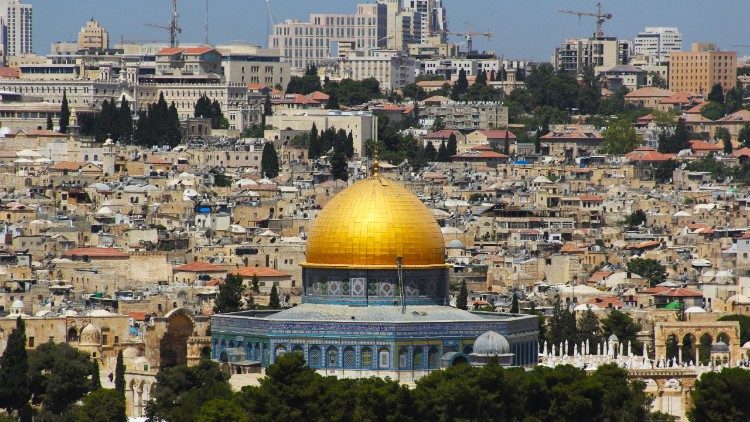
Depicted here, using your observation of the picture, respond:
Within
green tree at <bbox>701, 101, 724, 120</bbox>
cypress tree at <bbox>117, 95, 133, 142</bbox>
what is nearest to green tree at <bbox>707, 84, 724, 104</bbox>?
green tree at <bbox>701, 101, 724, 120</bbox>

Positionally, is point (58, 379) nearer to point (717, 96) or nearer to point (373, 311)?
point (373, 311)

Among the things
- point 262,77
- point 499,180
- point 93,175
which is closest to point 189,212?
point 93,175

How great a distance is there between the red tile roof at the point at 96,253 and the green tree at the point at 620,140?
5056 cm

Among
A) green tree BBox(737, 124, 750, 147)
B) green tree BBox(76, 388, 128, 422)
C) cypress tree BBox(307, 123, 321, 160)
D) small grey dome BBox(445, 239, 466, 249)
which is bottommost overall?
green tree BBox(76, 388, 128, 422)

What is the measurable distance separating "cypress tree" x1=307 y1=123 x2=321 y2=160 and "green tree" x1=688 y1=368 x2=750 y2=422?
7461cm

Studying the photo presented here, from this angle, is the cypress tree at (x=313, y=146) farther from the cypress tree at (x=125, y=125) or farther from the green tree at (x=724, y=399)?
the green tree at (x=724, y=399)

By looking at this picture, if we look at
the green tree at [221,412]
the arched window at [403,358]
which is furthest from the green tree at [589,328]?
the green tree at [221,412]

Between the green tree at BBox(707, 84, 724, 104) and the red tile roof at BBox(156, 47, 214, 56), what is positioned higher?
the red tile roof at BBox(156, 47, 214, 56)

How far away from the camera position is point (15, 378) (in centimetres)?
6069

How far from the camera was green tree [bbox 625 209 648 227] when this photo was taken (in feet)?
374

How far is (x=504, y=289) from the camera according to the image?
91.2m

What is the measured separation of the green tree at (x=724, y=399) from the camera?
57.3 metres

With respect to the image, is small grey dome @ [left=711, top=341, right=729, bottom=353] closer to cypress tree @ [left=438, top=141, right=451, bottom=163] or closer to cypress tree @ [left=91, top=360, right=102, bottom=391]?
cypress tree @ [left=91, top=360, right=102, bottom=391]

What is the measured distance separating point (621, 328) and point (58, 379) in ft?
65.1
